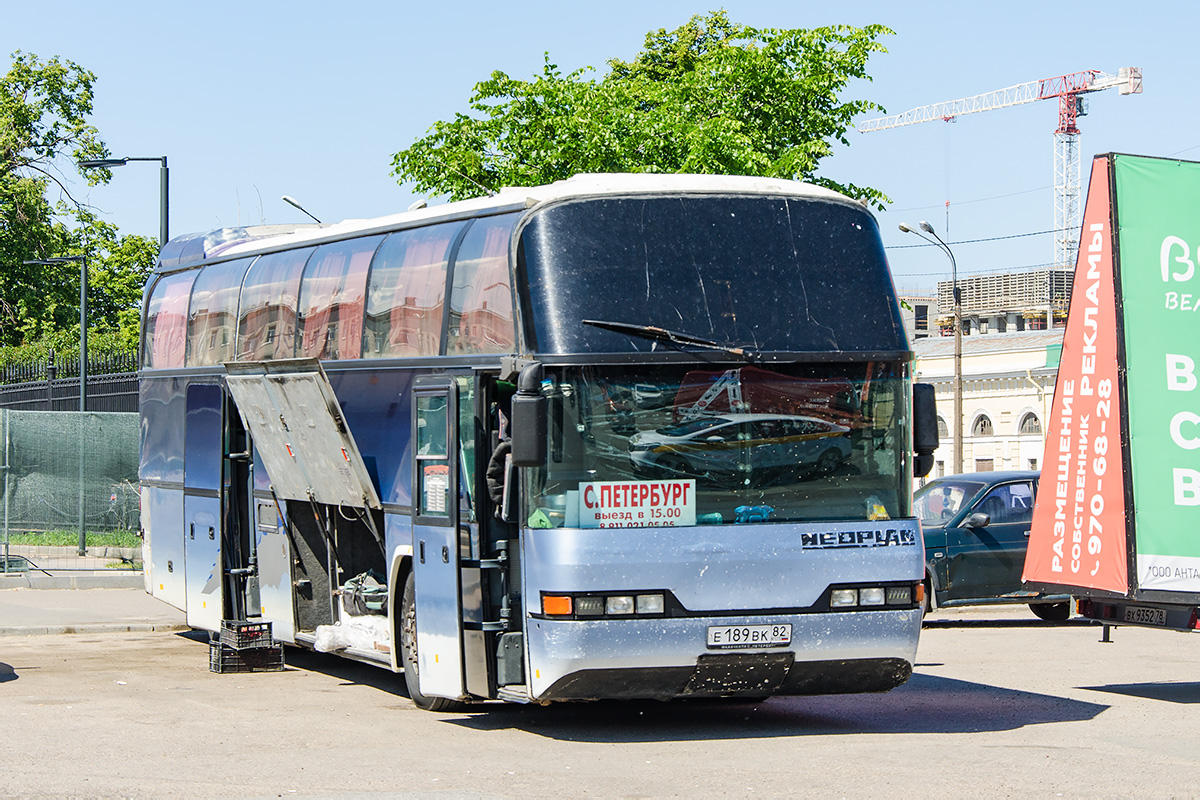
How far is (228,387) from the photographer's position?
14586mm

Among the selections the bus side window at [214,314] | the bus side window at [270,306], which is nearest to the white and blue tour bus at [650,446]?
the bus side window at [270,306]

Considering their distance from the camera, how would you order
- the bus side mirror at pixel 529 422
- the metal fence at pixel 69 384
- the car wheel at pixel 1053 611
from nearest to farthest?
1. the bus side mirror at pixel 529 422
2. the car wheel at pixel 1053 611
3. the metal fence at pixel 69 384

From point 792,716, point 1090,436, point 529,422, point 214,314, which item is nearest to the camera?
point 529,422

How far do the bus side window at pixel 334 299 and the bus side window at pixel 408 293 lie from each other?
199mm

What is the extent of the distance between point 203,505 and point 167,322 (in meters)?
2.34

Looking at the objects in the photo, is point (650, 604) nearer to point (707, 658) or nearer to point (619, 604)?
point (619, 604)

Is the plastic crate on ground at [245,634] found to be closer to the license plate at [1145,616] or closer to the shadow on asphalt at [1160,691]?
the shadow on asphalt at [1160,691]

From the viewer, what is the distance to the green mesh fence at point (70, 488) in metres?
24.3

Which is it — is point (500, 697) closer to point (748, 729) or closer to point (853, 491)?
point (748, 729)

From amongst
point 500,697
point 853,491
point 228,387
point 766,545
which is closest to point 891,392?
point 853,491

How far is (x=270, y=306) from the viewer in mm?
14344

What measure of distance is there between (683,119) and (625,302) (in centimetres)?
1872

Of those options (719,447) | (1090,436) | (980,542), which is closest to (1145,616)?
(1090,436)

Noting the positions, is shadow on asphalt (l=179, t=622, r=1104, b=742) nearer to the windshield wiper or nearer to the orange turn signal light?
the orange turn signal light
